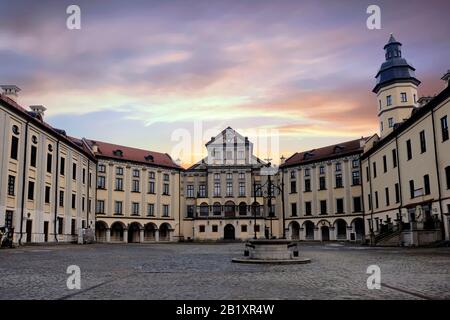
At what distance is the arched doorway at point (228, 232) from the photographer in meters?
72.5

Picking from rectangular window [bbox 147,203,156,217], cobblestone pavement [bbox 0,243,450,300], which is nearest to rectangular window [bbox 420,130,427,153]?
cobblestone pavement [bbox 0,243,450,300]

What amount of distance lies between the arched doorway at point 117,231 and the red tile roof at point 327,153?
26.9 metres

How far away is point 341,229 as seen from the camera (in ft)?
211

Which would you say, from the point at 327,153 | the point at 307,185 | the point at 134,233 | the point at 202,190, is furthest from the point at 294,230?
the point at 134,233

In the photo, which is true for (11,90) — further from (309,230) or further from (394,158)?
(309,230)

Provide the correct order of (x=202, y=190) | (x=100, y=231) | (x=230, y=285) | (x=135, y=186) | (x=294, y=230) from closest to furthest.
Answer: (x=230, y=285) < (x=100, y=231) < (x=135, y=186) < (x=294, y=230) < (x=202, y=190)

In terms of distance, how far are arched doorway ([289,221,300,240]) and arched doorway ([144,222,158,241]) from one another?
2121 centimetres

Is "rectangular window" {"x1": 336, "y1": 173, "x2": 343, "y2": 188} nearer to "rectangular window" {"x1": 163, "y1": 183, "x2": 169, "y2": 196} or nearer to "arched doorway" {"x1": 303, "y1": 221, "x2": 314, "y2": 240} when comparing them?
"arched doorway" {"x1": 303, "y1": 221, "x2": 314, "y2": 240}

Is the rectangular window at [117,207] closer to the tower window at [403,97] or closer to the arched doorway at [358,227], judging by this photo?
the arched doorway at [358,227]

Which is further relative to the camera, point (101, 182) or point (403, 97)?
point (101, 182)

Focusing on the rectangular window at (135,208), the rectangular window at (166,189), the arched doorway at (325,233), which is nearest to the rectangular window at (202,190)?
the rectangular window at (166,189)

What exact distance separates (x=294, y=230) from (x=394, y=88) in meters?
26.8

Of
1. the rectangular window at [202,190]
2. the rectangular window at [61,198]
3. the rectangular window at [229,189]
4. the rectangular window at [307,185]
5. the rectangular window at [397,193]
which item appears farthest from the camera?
the rectangular window at [202,190]
